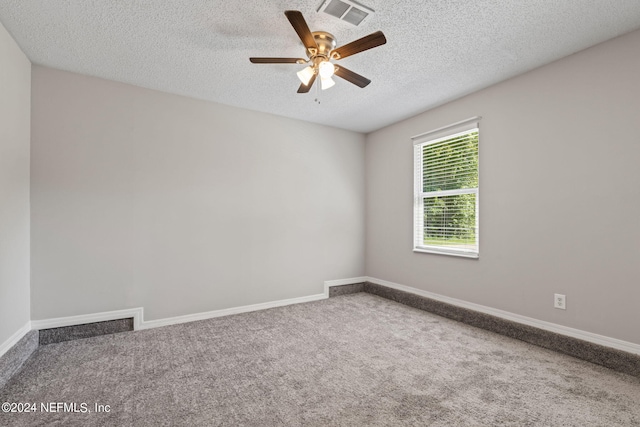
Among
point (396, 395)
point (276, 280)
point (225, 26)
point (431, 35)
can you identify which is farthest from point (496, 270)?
point (225, 26)

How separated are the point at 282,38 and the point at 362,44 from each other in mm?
726

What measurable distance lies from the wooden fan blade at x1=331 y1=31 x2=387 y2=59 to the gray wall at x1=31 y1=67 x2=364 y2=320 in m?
2.05

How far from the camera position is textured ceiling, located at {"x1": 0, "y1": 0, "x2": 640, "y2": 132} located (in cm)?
206

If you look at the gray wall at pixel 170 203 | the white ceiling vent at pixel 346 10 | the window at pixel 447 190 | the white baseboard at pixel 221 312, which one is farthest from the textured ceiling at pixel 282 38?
the white baseboard at pixel 221 312

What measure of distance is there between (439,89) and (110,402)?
3911 mm

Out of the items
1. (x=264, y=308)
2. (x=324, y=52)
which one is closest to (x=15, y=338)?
(x=264, y=308)

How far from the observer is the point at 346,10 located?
2.04 m

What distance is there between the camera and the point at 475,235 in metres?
3.42

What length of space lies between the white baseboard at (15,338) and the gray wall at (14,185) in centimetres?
3

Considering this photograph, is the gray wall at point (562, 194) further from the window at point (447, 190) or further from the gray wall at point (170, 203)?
the gray wall at point (170, 203)

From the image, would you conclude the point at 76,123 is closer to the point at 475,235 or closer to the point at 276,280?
the point at 276,280

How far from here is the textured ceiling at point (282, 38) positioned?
2061mm

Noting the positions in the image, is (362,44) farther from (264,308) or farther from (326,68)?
(264,308)

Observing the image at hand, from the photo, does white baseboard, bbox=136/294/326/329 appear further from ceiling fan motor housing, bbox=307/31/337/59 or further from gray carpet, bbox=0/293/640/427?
ceiling fan motor housing, bbox=307/31/337/59
